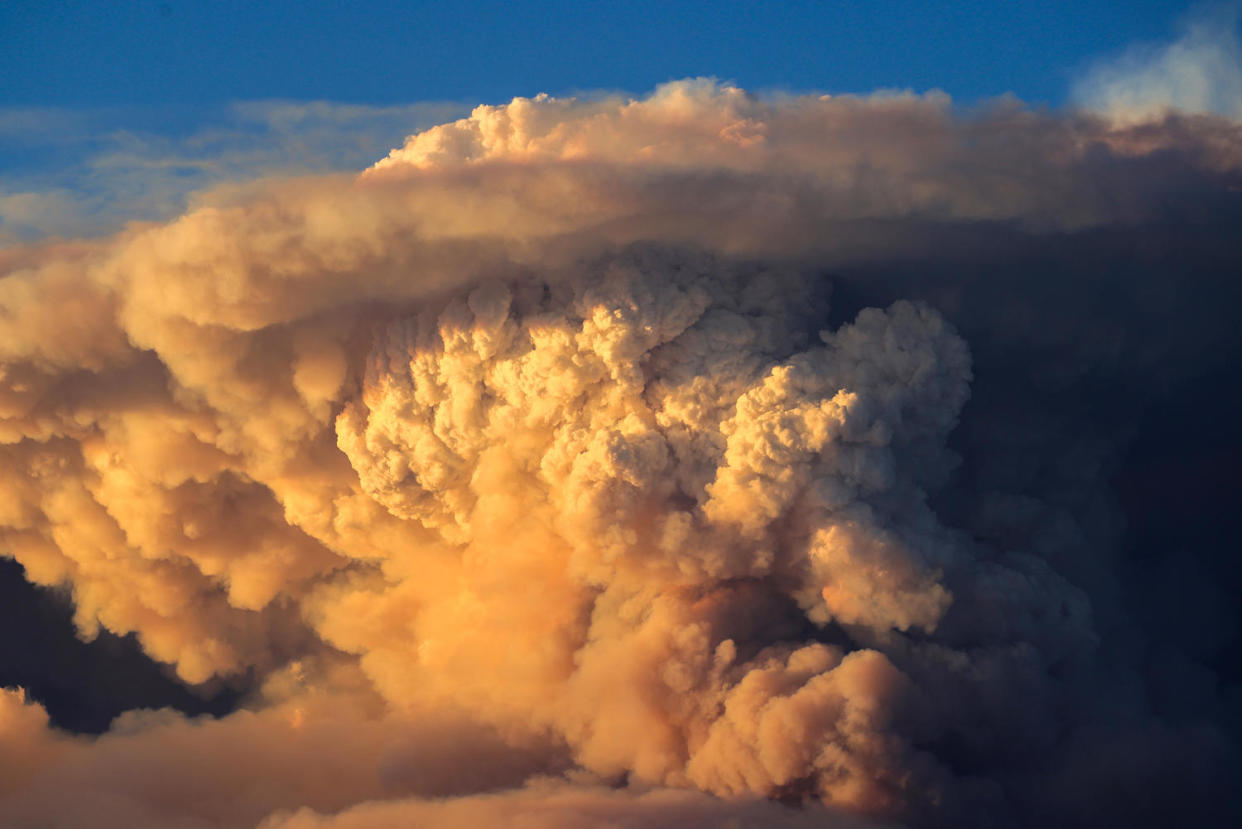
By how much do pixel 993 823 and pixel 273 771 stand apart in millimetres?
14137

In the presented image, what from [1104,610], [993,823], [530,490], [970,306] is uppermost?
[970,306]

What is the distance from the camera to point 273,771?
24.4 meters

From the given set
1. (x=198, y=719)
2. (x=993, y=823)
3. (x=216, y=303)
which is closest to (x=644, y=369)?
(x=216, y=303)

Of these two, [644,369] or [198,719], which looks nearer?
[644,369]

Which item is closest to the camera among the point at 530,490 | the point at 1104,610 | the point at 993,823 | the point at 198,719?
the point at 993,823

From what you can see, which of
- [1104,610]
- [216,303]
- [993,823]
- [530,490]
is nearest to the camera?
[993,823]

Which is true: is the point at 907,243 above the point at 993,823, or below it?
above

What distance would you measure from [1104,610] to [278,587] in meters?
18.4

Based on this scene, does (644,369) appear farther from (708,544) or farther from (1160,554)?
(1160,554)

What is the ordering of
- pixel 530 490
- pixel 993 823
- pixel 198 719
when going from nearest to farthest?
pixel 993 823 < pixel 530 490 < pixel 198 719

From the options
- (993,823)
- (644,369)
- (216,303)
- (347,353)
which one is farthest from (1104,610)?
(216,303)

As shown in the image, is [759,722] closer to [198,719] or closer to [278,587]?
[278,587]

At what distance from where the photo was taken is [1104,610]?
25609 mm

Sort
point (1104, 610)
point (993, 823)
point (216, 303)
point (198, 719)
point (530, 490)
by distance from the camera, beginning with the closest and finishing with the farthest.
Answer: point (993, 823)
point (216, 303)
point (530, 490)
point (1104, 610)
point (198, 719)
